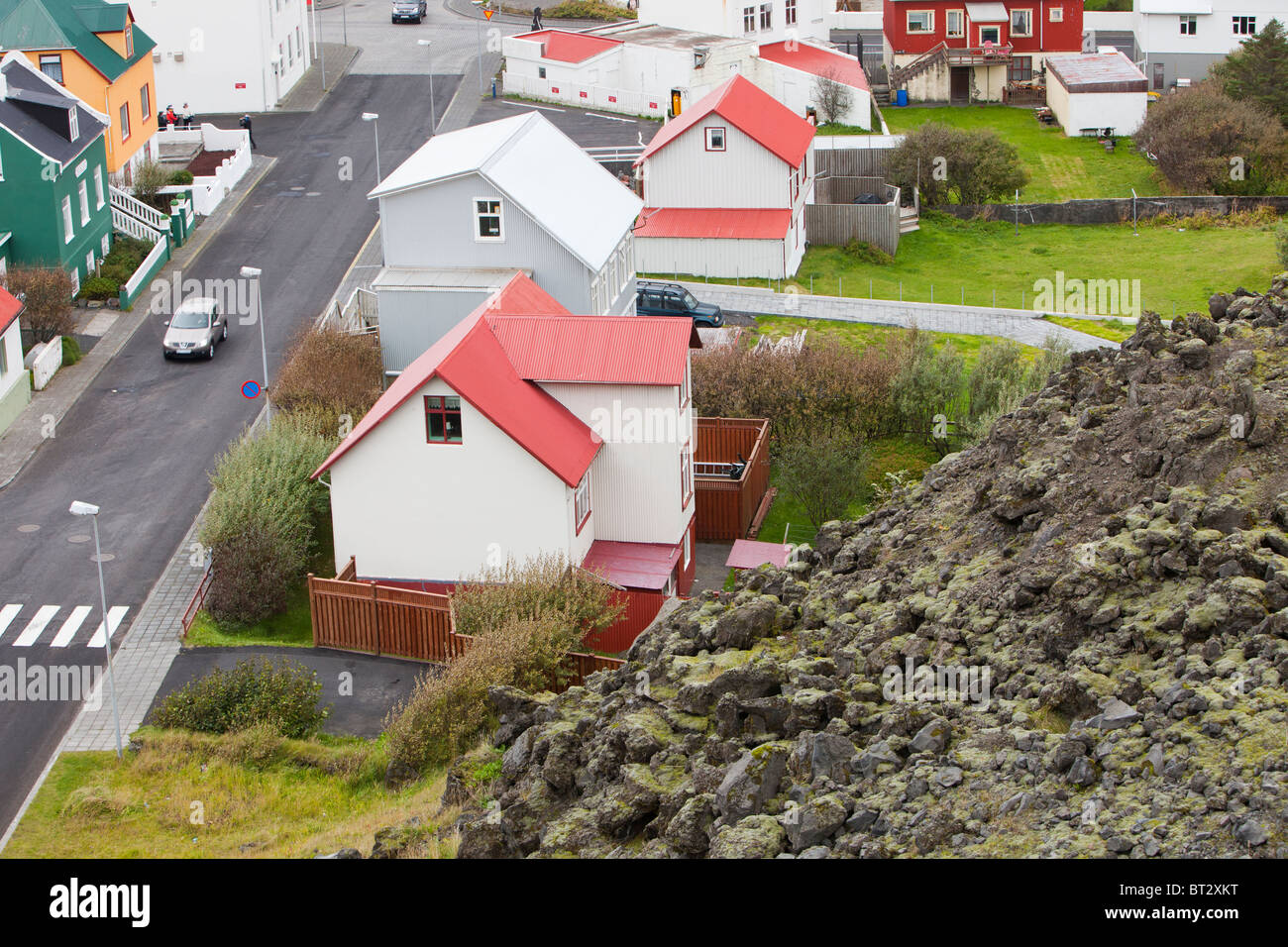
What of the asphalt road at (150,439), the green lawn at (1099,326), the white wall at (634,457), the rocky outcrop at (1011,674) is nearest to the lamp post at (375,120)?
the asphalt road at (150,439)

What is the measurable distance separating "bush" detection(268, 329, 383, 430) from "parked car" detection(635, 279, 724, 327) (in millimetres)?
12835

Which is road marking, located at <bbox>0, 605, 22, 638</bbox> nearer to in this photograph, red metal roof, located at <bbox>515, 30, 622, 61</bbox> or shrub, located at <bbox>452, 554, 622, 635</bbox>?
shrub, located at <bbox>452, 554, 622, 635</bbox>

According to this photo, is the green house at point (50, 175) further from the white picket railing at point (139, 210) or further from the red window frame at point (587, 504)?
the red window frame at point (587, 504)

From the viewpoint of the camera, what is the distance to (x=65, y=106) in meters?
56.7

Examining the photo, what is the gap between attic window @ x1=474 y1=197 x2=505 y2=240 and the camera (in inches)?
1892

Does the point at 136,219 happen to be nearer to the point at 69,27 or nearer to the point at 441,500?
the point at 69,27

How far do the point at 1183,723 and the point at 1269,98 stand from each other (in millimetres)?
71795

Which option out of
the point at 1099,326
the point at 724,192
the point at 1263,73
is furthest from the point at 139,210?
the point at 1263,73

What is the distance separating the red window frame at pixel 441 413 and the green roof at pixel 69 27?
3432 cm

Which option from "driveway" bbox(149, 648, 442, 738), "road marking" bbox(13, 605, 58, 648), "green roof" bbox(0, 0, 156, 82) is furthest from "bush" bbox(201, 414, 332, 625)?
"green roof" bbox(0, 0, 156, 82)

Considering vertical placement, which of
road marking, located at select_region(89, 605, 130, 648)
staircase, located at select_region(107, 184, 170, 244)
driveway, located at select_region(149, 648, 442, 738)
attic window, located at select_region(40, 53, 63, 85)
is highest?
attic window, located at select_region(40, 53, 63, 85)

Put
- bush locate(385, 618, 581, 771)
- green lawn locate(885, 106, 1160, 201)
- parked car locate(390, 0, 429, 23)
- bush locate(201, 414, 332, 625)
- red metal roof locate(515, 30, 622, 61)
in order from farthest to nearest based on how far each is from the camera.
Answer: parked car locate(390, 0, 429, 23) < red metal roof locate(515, 30, 622, 61) < green lawn locate(885, 106, 1160, 201) < bush locate(201, 414, 332, 625) < bush locate(385, 618, 581, 771)
